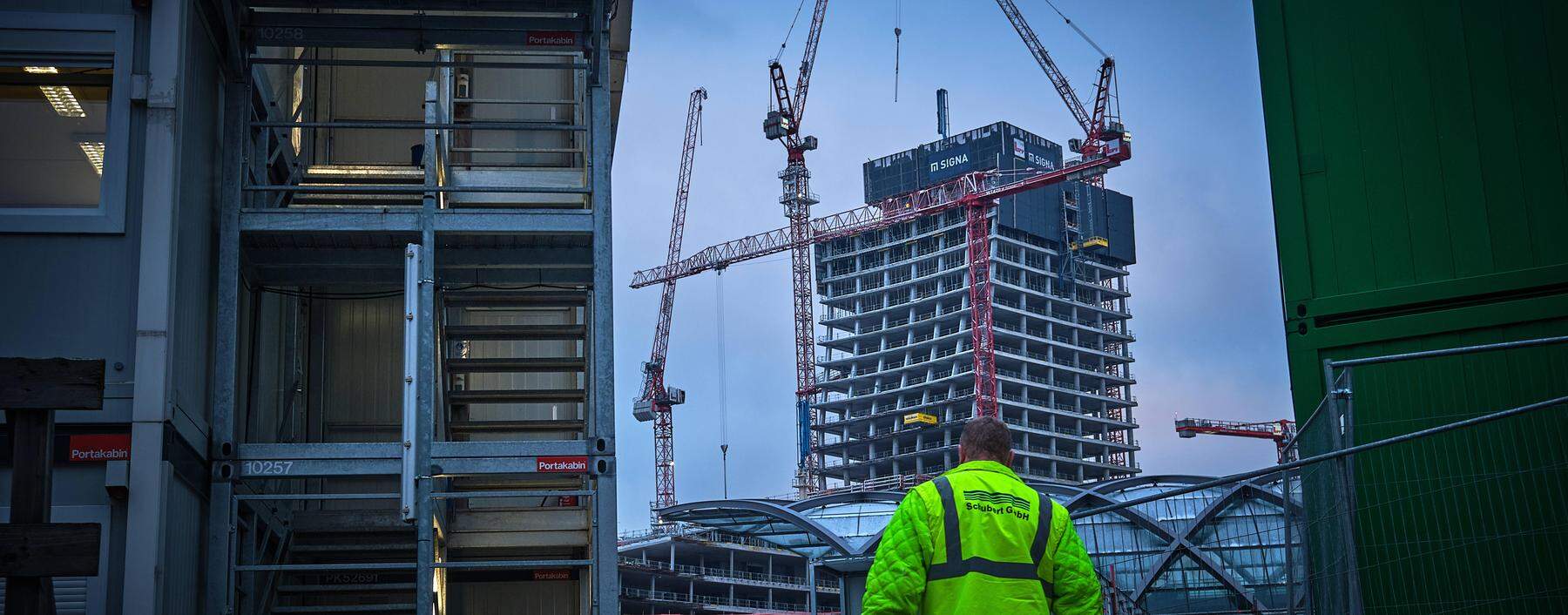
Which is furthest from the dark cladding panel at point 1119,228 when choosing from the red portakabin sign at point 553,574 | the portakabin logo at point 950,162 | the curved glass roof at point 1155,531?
the red portakabin sign at point 553,574

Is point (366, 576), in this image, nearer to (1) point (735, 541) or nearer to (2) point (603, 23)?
(2) point (603, 23)

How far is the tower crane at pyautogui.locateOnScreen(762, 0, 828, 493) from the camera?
532 feet

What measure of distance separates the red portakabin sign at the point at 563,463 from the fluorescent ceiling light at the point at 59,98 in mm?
4331

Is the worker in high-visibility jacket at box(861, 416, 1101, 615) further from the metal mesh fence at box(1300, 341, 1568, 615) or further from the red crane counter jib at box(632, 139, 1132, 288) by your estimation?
the red crane counter jib at box(632, 139, 1132, 288)

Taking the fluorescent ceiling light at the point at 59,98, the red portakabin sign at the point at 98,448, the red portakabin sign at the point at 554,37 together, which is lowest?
the red portakabin sign at the point at 98,448

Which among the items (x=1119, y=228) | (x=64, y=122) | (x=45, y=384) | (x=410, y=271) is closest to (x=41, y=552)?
(x=45, y=384)

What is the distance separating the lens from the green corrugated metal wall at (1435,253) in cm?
727

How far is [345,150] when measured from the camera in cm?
1670

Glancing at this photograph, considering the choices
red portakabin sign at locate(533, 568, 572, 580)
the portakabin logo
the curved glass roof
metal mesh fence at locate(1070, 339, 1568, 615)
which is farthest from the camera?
the portakabin logo

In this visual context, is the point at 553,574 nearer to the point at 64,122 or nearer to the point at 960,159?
the point at 64,122

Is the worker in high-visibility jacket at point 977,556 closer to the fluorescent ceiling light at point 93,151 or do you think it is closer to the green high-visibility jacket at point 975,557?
the green high-visibility jacket at point 975,557

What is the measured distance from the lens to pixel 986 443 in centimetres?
587

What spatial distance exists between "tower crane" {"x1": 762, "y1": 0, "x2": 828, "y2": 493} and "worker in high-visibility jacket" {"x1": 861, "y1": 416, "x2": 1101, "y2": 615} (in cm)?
15292

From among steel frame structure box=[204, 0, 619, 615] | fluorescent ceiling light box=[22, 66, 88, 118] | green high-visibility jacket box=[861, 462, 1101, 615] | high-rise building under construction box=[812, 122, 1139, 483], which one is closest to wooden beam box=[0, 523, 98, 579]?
green high-visibility jacket box=[861, 462, 1101, 615]
